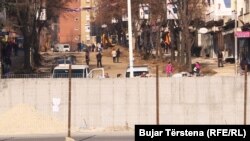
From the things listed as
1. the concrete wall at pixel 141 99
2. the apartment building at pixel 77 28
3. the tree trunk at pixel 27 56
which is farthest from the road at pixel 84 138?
the apartment building at pixel 77 28

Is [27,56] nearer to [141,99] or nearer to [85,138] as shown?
[141,99]

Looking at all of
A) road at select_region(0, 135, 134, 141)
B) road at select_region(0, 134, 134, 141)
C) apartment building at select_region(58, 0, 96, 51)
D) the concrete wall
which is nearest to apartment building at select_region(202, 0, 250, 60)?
the concrete wall

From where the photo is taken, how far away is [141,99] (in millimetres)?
27000

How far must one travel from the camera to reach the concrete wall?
26.9 meters

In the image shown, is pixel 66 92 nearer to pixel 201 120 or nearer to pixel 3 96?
pixel 3 96

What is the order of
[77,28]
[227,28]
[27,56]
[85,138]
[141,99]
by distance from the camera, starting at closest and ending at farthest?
[85,138], [141,99], [27,56], [227,28], [77,28]

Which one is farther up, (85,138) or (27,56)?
(27,56)

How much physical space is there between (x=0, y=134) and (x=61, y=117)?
2576mm

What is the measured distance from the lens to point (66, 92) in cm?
2702

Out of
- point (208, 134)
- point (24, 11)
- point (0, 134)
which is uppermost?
point (24, 11)

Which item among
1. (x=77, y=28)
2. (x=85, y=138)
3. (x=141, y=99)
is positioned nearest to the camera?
(x=85, y=138)

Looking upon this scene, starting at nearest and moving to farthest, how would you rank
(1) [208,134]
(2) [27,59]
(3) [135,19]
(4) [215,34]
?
1. (1) [208,134]
2. (2) [27,59]
3. (3) [135,19]
4. (4) [215,34]

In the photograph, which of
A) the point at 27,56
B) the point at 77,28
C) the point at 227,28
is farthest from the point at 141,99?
the point at 77,28

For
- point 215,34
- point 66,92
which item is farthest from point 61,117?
point 215,34
